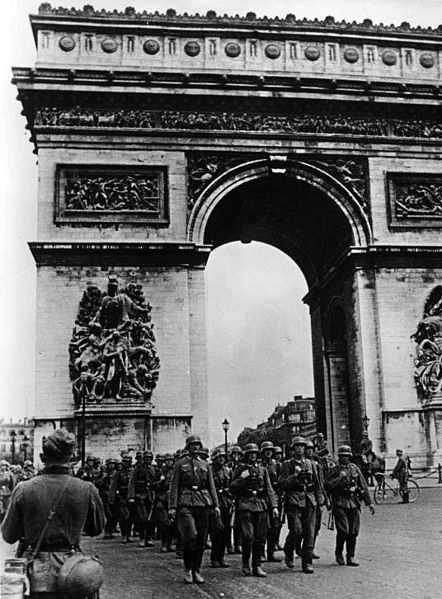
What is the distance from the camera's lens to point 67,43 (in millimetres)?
26609

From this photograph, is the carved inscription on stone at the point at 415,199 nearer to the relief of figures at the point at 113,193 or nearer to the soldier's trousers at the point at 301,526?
the relief of figures at the point at 113,193

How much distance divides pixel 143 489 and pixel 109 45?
1594 cm

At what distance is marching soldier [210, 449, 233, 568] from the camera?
38.9ft

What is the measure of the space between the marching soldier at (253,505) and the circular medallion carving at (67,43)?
18529 mm

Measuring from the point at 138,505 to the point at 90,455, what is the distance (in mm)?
8756

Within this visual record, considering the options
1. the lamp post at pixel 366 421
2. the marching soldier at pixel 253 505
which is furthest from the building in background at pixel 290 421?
the marching soldier at pixel 253 505

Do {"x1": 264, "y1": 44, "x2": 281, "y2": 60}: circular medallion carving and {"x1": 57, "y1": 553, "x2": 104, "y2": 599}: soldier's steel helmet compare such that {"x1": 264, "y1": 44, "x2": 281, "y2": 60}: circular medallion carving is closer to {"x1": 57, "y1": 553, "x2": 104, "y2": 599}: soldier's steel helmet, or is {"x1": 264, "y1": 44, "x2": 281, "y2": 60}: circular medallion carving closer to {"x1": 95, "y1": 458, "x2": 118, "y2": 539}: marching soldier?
{"x1": 95, "y1": 458, "x2": 118, "y2": 539}: marching soldier

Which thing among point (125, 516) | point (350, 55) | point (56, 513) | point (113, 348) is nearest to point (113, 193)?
point (113, 348)

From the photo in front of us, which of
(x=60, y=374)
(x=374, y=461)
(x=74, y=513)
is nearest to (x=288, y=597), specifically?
(x=74, y=513)

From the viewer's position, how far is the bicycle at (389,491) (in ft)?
72.5

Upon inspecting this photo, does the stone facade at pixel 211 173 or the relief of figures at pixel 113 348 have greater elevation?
the stone facade at pixel 211 173

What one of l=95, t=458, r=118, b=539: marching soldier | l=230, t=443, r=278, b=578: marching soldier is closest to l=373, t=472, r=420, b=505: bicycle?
l=95, t=458, r=118, b=539: marching soldier

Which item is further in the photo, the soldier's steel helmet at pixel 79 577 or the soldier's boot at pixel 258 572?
the soldier's boot at pixel 258 572

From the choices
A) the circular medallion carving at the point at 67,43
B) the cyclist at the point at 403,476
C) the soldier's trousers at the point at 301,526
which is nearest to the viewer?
the soldier's trousers at the point at 301,526
